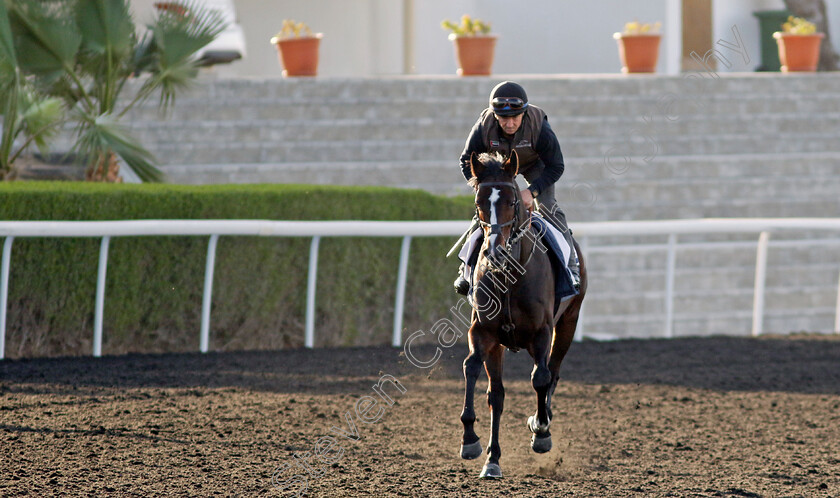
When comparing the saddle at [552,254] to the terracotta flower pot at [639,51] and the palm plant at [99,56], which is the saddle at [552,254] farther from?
the terracotta flower pot at [639,51]

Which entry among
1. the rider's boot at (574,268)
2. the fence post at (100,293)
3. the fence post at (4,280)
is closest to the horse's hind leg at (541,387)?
the rider's boot at (574,268)

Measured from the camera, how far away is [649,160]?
1223 cm

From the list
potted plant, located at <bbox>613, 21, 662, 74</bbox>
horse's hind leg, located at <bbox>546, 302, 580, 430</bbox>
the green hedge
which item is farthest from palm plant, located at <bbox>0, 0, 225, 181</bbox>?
potted plant, located at <bbox>613, 21, 662, 74</bbox>

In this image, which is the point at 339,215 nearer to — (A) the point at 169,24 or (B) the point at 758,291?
(A) the point at 169,24

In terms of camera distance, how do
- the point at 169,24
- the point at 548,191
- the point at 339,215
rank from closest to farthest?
the point at 548,191 < the point at 339,215 < the point at 169,24

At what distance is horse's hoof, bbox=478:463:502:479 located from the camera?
472cm

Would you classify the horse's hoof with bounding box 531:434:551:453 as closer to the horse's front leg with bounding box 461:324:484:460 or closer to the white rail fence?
the horse's front leg with bounding box 461:324:484:460

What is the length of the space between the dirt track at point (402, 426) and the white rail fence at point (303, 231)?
1.16 feet

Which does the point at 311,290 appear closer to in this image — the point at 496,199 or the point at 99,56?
the point at 99,56

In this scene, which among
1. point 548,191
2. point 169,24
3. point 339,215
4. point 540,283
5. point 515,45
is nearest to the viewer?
point 540,283

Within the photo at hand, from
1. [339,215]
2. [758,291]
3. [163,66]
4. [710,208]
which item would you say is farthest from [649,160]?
[163,66]

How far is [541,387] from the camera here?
4.85 meters

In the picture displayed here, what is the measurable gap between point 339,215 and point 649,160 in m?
5.23

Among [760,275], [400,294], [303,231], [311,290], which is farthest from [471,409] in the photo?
[760,275]
